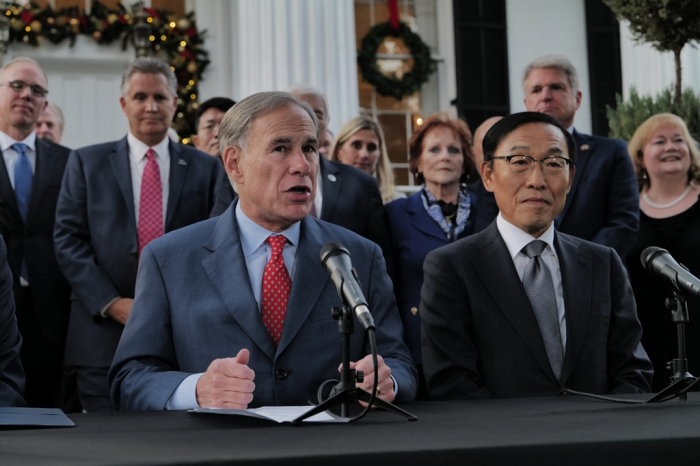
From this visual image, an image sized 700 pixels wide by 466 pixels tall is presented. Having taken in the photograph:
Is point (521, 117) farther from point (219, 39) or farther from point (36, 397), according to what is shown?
point (219, 39)

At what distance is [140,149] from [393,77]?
696 cm

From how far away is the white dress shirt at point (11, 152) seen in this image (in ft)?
13.8

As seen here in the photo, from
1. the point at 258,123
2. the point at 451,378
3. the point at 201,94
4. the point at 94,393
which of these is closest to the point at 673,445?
the point at 451,378

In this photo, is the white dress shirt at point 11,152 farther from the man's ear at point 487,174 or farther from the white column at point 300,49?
the white column at point 300,49

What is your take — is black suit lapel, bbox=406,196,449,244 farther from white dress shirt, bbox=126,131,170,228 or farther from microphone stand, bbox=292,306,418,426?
microphone stand, bbox=292,306,418,426

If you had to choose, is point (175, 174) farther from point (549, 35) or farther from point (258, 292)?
point (549, 35)

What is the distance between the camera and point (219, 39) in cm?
966

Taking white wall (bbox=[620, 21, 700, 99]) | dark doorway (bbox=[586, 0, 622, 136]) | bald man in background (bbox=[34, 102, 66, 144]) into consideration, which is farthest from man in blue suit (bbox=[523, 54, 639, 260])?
dark doorway (bbox=[586, 0, 622, 136])

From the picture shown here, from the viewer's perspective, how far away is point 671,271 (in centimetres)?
221

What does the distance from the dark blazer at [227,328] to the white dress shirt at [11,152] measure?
1.96m

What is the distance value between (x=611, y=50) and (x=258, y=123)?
9.90m

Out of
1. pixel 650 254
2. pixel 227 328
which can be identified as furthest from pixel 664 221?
pixel 227 328

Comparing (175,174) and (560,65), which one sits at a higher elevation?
(560,65)

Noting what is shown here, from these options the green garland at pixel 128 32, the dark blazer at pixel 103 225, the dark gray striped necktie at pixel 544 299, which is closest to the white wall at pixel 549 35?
the green garland at pixel 128 32
